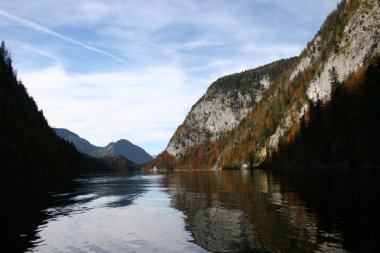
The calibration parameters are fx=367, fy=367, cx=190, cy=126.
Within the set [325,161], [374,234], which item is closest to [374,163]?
[325,161]

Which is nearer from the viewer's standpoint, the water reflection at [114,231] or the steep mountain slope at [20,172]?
the water reflection at [114,231]

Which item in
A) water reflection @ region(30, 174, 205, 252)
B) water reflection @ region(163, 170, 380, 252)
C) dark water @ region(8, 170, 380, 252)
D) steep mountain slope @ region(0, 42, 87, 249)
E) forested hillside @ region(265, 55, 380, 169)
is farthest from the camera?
forested hillside @ region(265, 55, 380, 169)

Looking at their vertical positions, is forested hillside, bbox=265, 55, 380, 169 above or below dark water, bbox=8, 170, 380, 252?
above

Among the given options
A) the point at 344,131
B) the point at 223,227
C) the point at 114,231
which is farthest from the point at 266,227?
the point at 344,131

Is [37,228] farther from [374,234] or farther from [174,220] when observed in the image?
[374,234]

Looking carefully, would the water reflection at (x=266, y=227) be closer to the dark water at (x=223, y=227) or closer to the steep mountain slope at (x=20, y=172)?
the dark water at (x=223, y=227)

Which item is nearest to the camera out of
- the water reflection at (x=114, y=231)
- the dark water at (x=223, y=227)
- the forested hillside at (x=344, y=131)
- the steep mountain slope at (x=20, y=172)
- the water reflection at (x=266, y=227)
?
the water reflection at (x=266, y=227)

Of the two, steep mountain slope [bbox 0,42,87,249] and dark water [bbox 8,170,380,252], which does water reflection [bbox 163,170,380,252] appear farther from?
steep mountain slope [bbox 0,42,87,249]

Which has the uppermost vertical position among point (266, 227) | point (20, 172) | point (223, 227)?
point (20, 172)

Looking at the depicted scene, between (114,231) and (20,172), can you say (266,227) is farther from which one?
(20,172)

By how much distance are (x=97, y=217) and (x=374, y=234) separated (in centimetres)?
2560

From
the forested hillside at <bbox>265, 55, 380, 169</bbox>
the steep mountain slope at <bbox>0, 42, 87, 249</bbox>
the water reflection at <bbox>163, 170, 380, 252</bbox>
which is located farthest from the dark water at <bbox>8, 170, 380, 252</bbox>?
the forested hillside at <bbox>265, 55, 380, 169</bbox>

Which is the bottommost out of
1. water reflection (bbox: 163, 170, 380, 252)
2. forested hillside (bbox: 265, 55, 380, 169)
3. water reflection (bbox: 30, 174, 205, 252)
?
water reflection (bbox: 30, 174, 205, 252)

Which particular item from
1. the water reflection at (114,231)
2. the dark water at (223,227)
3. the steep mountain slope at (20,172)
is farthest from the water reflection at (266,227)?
the steep mountain slope at (20,172)
